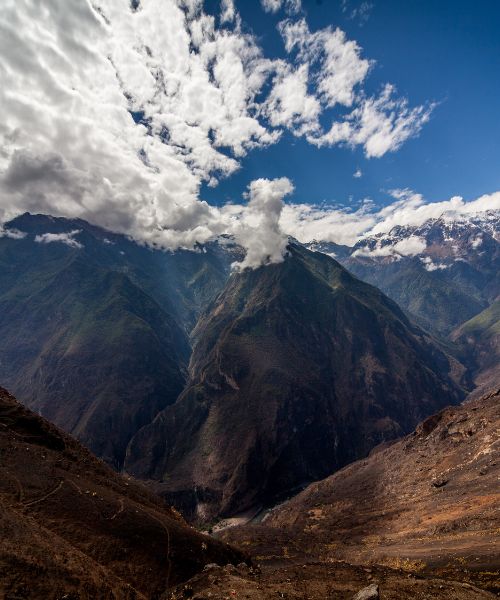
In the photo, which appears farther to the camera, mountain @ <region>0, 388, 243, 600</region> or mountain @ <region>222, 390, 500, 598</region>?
mountain @ <region>222, 390, 500, 598</region>

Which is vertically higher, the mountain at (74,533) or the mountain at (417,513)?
the mountain at (74,533)

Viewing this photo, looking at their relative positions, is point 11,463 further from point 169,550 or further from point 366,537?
point 366,537

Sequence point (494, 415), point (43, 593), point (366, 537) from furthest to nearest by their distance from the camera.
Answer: point (494, 415) < point (366, 537) < point (43, 593)

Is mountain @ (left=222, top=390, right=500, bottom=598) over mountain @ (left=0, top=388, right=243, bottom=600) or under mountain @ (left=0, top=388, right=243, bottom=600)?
under

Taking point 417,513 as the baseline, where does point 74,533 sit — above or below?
above

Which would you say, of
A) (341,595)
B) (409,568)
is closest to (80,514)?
(341,595)
